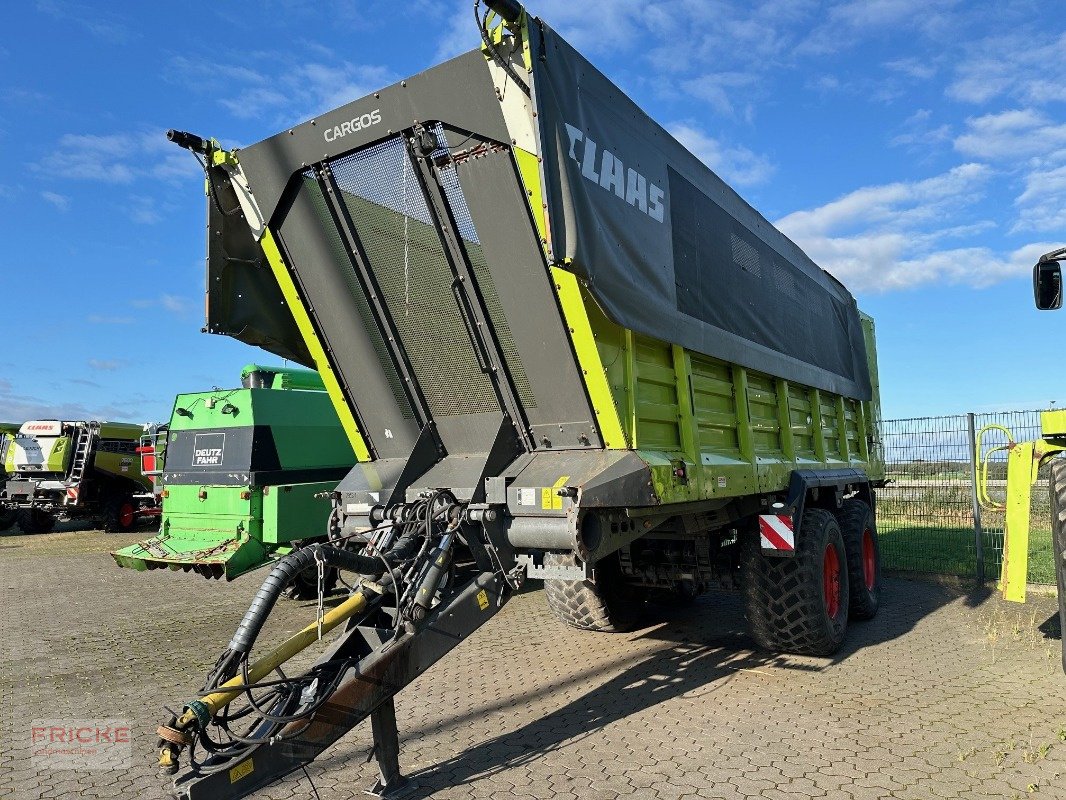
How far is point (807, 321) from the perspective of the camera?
6.68m

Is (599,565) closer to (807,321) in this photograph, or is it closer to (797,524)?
(797,524)

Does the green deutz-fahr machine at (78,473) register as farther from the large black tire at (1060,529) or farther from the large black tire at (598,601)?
the large black tire at (1060,529)

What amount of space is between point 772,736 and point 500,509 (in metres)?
1.93

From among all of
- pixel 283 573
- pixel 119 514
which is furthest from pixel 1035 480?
pixel 119 514

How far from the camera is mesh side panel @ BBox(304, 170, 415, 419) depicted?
448 centimetres

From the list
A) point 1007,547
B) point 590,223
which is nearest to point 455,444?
point 590,223

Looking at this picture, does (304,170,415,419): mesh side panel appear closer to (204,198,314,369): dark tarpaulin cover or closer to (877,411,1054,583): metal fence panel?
(204,198,314,369): dark tarpaulin cover

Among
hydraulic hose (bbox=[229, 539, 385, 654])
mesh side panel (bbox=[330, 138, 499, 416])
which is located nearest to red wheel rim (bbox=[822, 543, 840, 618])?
mesh side panel (bbox=[330, 138, 499, 416])

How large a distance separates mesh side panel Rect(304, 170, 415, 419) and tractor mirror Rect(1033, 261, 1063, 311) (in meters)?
4.09

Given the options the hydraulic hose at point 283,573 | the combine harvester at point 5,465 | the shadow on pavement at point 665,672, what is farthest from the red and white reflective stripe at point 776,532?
the combine harvester at point 5,465

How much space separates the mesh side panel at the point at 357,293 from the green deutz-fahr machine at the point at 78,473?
1439 cm

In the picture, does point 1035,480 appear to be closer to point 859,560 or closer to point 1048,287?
point 1048,287

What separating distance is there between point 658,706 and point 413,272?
301 centimetres

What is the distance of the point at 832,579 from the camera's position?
5.93 meters
